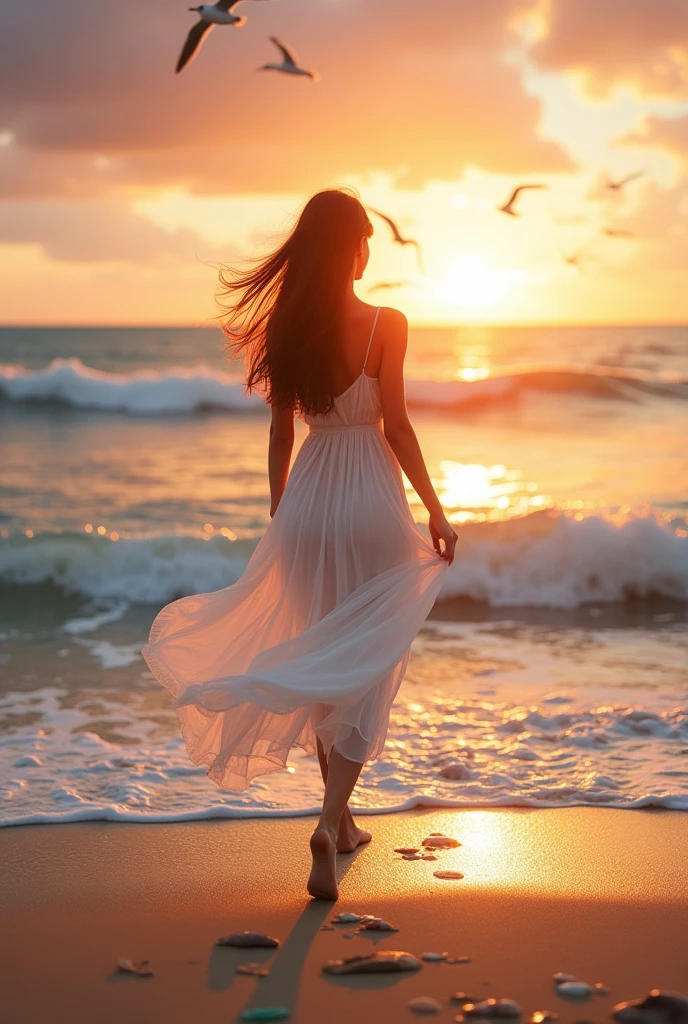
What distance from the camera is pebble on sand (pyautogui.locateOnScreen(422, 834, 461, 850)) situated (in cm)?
380

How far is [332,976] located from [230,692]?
2.53 feet

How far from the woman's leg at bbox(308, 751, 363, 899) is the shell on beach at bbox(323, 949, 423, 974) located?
0.42 m

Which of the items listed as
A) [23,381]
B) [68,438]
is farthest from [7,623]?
[23,381]

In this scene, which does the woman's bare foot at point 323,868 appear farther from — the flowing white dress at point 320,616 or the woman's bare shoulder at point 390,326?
the woman's bare shoulder at point 390,326

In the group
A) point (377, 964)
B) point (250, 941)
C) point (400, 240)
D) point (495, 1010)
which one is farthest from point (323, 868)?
point (400, 240)

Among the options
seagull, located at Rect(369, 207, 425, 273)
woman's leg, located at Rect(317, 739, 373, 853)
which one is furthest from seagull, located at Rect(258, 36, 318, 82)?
woman's leg, located at Rect(317, 739, 373, 853)

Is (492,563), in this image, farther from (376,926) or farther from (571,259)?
(376,926)

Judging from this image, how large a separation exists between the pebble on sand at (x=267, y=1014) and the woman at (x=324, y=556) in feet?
2.18

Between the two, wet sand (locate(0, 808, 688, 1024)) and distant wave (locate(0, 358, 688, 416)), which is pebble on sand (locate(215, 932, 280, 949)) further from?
distant wave (locate(0, 358, 688, 416))

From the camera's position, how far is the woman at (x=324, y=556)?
10.9 ft

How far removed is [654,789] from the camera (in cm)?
441

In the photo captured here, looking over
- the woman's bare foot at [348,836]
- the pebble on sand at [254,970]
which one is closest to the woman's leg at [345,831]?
the woman's bare foot at [348,836]

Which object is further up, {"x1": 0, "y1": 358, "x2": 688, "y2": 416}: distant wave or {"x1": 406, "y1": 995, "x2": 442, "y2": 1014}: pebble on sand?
{"x1": 0, "y1": 358, "x2": 688, "y2": 416}: distant wave

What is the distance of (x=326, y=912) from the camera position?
3227 millimetres
